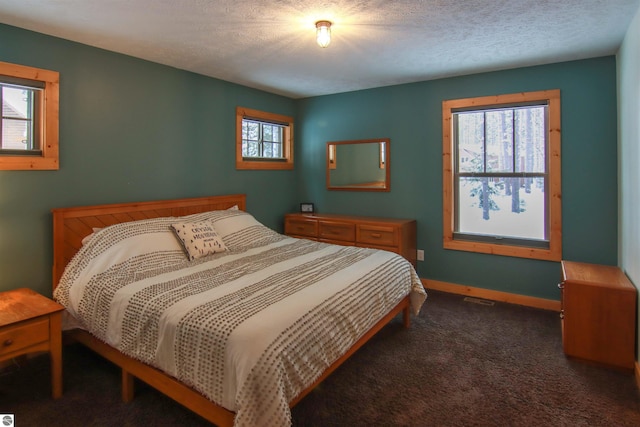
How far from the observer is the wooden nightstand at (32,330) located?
78.7 inches

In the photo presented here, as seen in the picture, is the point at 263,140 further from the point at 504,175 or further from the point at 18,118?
the point at 504,175

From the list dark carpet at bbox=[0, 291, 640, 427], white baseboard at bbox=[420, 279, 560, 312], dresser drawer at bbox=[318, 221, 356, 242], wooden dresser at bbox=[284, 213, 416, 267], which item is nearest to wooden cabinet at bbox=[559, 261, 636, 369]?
dark carpet at bbox=[0, 291, 640, 427]

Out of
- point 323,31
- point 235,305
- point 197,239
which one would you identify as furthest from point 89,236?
point 323,31

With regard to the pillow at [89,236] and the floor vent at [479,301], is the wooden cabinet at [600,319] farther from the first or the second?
the pillow at [89,236]

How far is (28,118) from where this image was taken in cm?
270

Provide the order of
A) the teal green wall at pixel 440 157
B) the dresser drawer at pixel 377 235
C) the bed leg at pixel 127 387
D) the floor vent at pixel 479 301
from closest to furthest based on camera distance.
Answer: the bed leg at pixel 127 387, the teal green wall at pixel 440 157, the floor vent at pixel 479 301, the dresser drawer at pixel 377 235

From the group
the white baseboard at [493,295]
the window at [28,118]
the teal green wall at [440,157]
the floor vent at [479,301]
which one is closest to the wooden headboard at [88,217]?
the window at [28,118]

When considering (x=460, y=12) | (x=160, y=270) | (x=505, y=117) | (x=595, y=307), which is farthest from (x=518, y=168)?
(x=160, y=270)

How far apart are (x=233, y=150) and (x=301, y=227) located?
124cm

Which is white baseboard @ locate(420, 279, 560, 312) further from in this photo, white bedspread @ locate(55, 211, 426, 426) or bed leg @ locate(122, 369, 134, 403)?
bed leg @ locate(122, 369, 134, 403)

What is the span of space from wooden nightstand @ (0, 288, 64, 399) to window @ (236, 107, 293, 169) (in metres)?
2.42

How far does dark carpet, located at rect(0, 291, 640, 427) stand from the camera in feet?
6.53

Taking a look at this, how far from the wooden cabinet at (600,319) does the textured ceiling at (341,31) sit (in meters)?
1.79

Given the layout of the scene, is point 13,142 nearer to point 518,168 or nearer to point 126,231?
point 126,231
